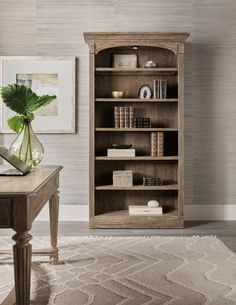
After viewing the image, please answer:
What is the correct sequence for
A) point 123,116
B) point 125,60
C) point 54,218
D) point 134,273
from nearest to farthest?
point 134,273
point 54,218
point 123,116
point 125,60

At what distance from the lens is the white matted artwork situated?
5.05m

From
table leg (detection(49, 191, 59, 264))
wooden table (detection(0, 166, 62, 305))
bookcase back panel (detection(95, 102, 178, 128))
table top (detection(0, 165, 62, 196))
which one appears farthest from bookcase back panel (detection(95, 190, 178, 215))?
wooden table (detection(0, 166, 62, 305))

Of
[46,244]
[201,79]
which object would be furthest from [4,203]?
[201,79]

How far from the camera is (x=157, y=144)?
15.7ft

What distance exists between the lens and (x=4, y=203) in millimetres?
1812

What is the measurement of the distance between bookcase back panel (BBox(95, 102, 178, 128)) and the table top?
237 centimetres

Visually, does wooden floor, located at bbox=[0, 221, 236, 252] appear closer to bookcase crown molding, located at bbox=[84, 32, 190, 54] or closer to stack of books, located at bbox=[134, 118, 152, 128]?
stack of books, located at bbox=[134, 118, 152, 128]

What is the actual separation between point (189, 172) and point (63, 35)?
213 cm

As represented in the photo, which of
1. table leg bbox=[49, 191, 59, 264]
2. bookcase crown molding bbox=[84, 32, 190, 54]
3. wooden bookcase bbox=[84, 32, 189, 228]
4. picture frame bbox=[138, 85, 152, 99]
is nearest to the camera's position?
table leg bbox=[49, 191, 59, 264]

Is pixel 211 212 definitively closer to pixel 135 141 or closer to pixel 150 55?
pixel 135 141

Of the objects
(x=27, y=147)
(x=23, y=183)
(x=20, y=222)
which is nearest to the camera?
(x=20, y=222)

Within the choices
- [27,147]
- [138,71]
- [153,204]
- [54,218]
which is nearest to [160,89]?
[138,71]

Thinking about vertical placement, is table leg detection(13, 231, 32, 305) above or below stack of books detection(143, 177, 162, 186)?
below

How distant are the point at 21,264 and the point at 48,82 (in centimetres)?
351
